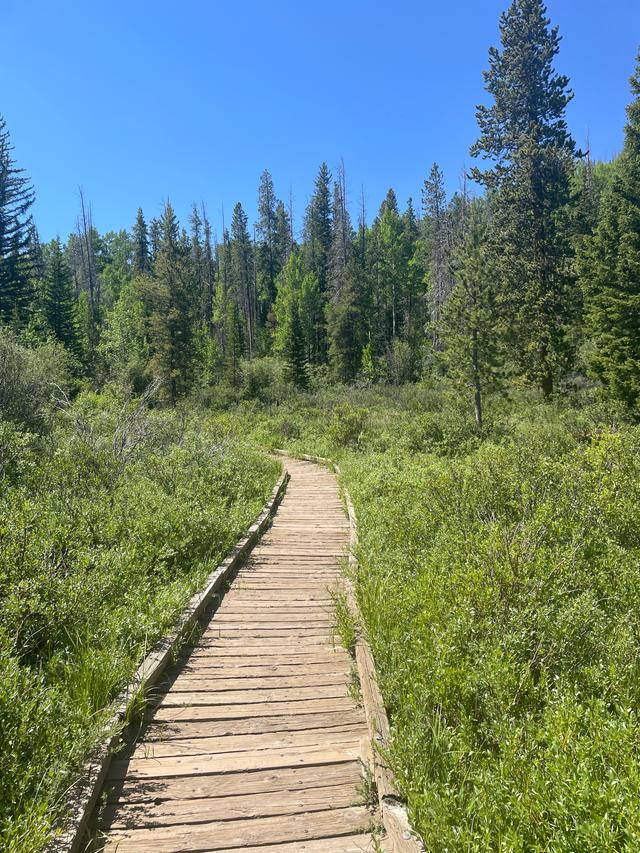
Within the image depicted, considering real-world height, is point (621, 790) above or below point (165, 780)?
above

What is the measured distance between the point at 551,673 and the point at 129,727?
2.92 metres

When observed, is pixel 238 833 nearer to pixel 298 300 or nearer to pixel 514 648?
pixel 514 648

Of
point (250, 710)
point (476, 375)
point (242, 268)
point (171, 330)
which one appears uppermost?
point (242, 268)

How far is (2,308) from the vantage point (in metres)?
35.8

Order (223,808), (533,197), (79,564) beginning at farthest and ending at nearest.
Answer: (533,197)
(79,564)
(223,808)

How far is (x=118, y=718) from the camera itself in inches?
131

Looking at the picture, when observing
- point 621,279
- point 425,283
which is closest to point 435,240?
point 425,283

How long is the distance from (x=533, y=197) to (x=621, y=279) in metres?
6.48

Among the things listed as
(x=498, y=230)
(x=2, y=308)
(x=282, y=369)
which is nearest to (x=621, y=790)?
(x=498, y=230)

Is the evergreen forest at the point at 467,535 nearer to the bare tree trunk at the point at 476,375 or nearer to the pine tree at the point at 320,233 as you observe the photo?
the bare tree trunk at the point at 476,375

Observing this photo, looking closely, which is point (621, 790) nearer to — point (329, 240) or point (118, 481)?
point (118, 481)

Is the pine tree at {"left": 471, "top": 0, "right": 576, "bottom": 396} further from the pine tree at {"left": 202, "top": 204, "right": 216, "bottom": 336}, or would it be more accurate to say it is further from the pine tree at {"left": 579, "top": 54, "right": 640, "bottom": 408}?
the pine tree at {"left": 202, "top": 204, "right": 216, "bottom": 336}


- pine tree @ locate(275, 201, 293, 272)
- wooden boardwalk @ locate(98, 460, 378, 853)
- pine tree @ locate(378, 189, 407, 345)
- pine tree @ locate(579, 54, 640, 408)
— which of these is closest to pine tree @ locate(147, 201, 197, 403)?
pine tree @ locate(579, 54, 640, 408)

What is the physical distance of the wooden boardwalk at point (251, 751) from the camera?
263 cm
